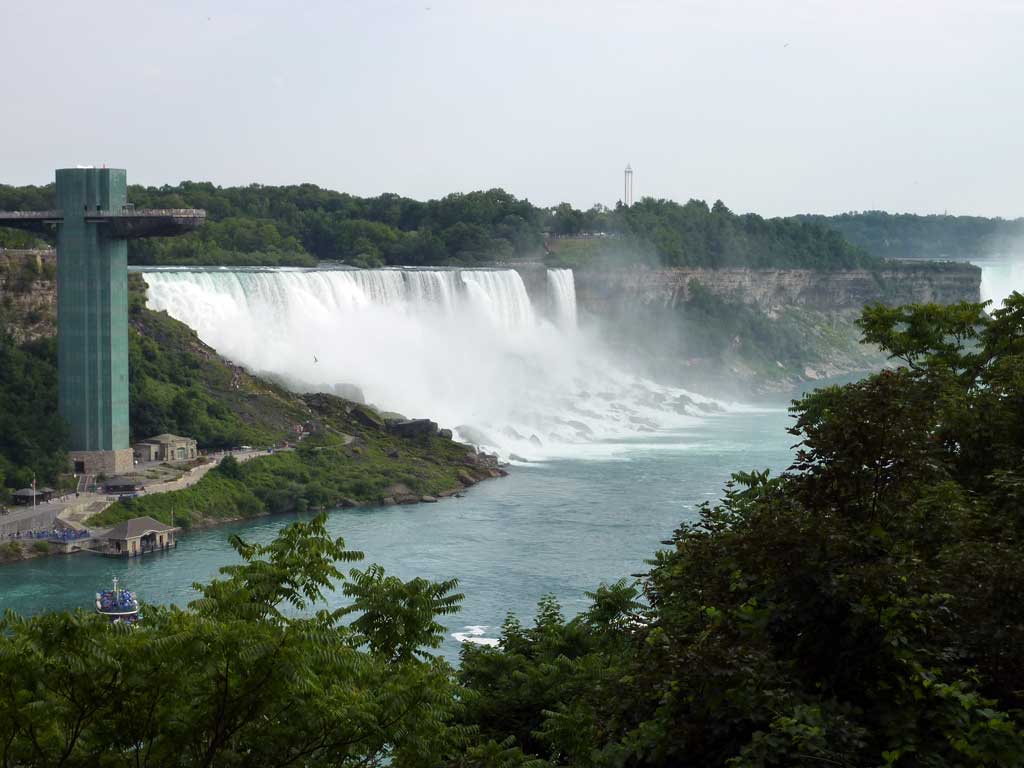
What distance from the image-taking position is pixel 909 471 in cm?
938

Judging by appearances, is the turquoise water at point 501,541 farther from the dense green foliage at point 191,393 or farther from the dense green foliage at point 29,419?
the dense green foliage at point 191,393

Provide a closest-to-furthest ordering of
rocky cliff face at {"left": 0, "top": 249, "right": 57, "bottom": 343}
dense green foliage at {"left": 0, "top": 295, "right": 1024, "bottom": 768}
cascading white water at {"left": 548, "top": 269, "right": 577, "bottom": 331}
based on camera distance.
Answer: dense green foliage at {"left": 0, "top": 295, "right": 1024, "bottom": 768}, rocky cliff face at {"left": 0, "top": 249, "right": 57, "bottom": 343}, cascading white water at {"left": 548, "top": 269, "right": 577, "bottom": 331}

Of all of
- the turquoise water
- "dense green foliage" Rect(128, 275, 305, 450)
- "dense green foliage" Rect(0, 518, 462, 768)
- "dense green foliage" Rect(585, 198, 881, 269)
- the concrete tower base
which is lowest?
the turquoise water

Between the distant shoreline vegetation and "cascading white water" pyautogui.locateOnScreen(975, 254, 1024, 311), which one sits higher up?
the distant shoreline vegetation

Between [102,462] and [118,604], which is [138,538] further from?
[118,604]

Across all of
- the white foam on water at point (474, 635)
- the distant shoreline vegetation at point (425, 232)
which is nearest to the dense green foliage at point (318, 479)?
the white foam on water at point (474, 635)

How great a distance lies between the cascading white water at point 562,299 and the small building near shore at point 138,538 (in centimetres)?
3994

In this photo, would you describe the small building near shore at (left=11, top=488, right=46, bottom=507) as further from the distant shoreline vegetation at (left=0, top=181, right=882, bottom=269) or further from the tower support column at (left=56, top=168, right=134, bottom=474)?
the distant shoreline vegetation at (left=0, top=181, right=882, bottom=269)

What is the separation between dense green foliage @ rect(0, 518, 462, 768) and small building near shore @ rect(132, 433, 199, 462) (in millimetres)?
28392

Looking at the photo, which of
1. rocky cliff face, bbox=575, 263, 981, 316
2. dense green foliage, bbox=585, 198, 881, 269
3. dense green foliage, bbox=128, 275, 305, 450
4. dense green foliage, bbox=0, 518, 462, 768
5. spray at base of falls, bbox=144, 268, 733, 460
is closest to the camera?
dense green foliage, bbox=0, 518, 462, 768

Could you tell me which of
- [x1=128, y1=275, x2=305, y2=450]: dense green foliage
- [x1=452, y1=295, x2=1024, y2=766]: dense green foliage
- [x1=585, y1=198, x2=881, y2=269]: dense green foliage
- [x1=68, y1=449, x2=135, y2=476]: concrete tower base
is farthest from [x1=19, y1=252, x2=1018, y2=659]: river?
[x1=585, y1=198, x2=881, y2=269]: dense green foliage

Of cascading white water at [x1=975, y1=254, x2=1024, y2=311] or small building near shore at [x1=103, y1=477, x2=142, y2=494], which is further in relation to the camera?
cascading white water at [x1=975, y1=254, x2=1024, y2=311]

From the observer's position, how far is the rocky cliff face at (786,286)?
77.2 meters

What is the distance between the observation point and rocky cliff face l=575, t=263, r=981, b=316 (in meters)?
77.2
